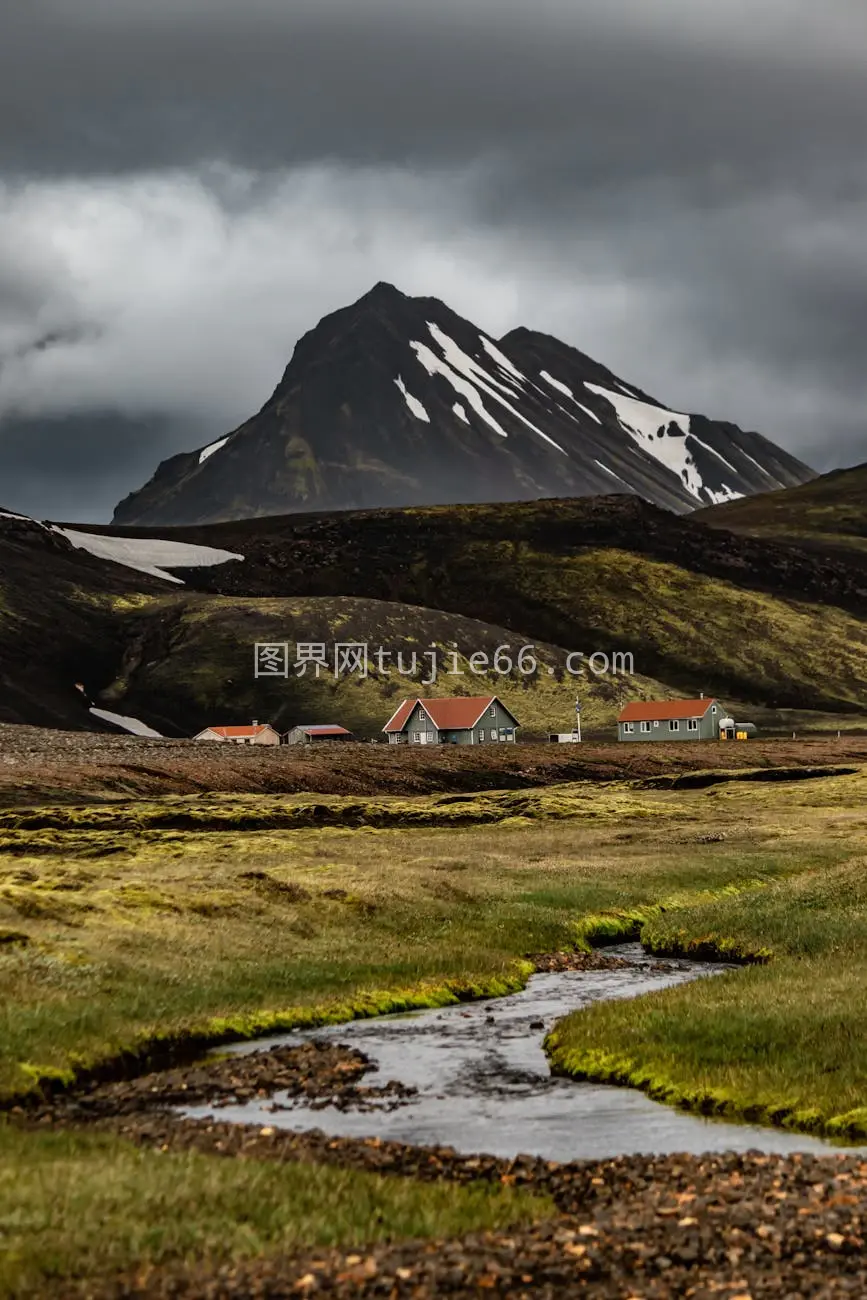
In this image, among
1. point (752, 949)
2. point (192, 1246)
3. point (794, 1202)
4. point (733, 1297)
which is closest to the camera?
point (733, 1297)

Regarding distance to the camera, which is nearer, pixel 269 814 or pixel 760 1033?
pixel 760 1033

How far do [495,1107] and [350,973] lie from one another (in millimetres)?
14467

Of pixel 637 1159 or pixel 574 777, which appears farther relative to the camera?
pixel 574 777

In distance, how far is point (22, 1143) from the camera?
74.2 feet

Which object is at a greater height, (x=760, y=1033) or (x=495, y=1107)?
(x=760, y=1033)

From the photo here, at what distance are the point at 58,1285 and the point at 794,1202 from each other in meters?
10.1

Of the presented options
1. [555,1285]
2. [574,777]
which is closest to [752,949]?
[555,1285]

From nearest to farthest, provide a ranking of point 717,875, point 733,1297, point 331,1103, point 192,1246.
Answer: point 733,1297
point 192,1246
point 331,1103
point 717,875

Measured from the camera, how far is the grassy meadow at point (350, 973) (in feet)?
63.5

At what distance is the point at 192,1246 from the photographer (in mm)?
17703

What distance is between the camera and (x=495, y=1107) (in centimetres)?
2784

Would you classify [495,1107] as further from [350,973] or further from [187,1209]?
[350,973]

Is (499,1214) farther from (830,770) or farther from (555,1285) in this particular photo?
(830,770)

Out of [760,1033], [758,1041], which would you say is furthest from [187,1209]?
[760,1033]
